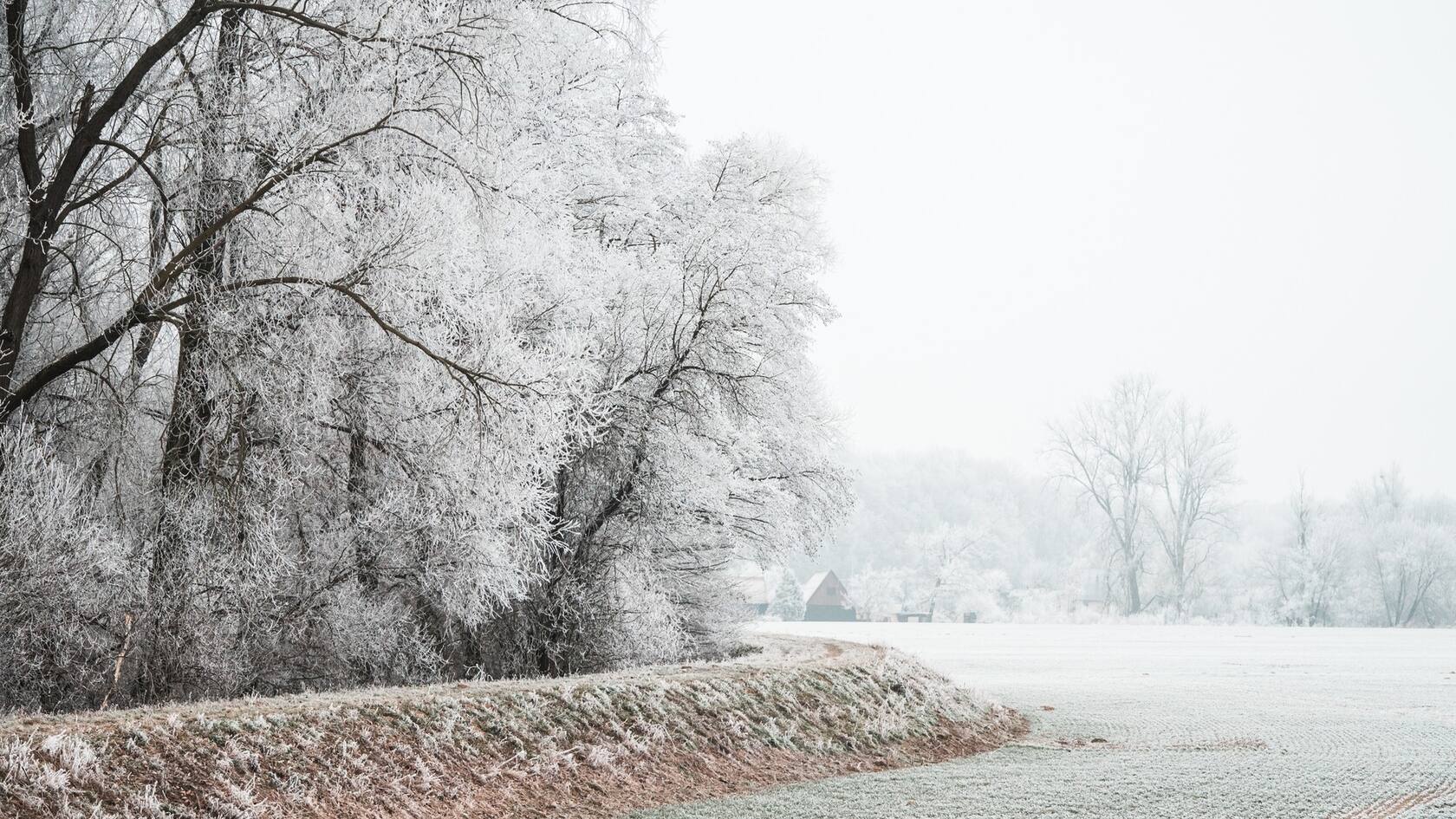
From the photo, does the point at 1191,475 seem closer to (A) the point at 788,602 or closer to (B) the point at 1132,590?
(B) the point at 1132,590

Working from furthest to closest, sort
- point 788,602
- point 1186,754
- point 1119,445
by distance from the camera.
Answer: point 788,602
point 1119,445
point 1186,754

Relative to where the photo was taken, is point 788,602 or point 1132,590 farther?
point 788,602

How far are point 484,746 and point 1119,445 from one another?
225ft

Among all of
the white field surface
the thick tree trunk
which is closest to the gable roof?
→ the thick tree trunk

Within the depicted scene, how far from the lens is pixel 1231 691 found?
22156 mm

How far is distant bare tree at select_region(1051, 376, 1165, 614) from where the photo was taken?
71.6 m

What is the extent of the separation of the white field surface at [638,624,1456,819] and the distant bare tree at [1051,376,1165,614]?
40817 mm

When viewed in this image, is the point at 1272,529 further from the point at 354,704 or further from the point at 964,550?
the point at 354,704

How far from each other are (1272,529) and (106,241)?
113341mm

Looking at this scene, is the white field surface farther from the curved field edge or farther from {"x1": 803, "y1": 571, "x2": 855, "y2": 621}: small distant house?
{"x1": 803, "y1": 571, "x2": 855, "y2": 621}: small distant house

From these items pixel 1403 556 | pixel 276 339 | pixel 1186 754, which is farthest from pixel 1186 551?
pixel 276 339

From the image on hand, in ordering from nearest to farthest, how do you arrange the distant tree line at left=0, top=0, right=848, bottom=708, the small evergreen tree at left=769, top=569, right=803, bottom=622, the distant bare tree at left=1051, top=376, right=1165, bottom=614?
the distant tree line at left=0, top=0, right=848, bottom=708 → the distant bare tree at left=1051, top=376, right=1165, bottom=614 → the small evergreen tree at left=769, top=569, right=803, bottom=622

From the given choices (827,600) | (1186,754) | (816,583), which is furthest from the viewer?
(827,600)

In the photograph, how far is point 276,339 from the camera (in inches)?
408
